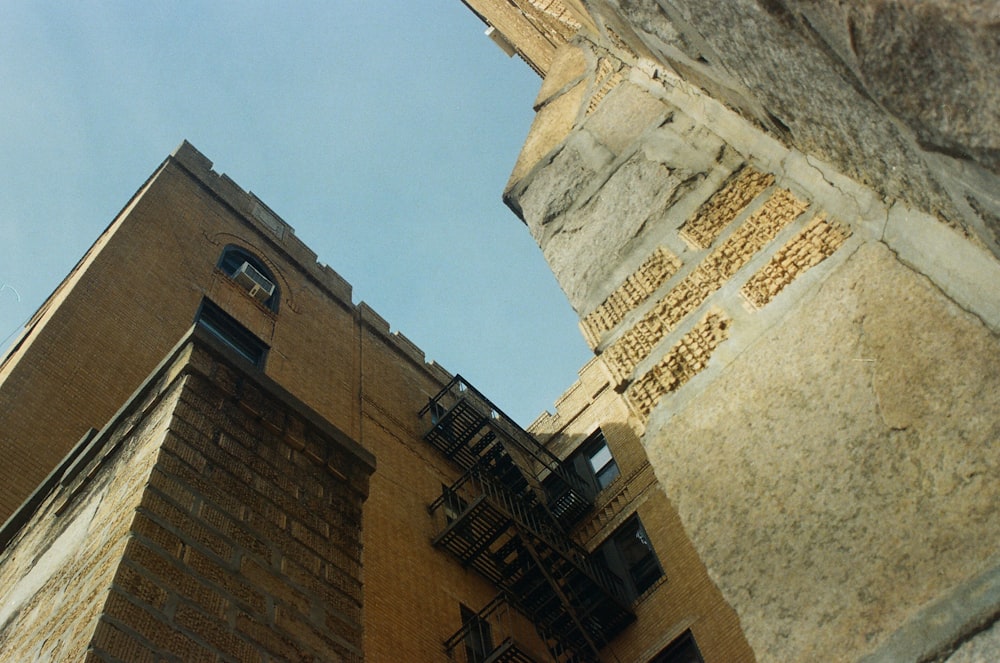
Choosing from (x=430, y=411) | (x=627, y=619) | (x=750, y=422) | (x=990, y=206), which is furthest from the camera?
(x=430, y=411)

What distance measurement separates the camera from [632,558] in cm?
1622

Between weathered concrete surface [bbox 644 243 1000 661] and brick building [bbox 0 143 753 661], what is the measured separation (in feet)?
7.02

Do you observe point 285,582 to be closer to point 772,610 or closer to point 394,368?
point 772,610

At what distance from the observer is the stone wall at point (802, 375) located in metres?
2.21

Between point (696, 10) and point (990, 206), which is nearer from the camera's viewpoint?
point (990, 206)

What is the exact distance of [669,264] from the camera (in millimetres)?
3604

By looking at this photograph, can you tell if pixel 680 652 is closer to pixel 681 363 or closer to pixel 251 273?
pixel 251 273

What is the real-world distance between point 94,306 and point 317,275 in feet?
25.8

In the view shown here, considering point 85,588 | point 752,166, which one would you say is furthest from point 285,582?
point 752,166

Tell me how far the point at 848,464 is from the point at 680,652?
40.0 feet

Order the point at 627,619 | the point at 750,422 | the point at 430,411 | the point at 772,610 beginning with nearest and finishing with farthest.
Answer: the point at 772,610 < the point at 750,422 < the point at 627,619 < the point at 430,411

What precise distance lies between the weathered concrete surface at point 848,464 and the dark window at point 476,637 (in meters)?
10.5

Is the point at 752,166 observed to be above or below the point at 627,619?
below

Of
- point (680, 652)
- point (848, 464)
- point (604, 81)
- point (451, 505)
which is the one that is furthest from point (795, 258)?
point (451, 505)
